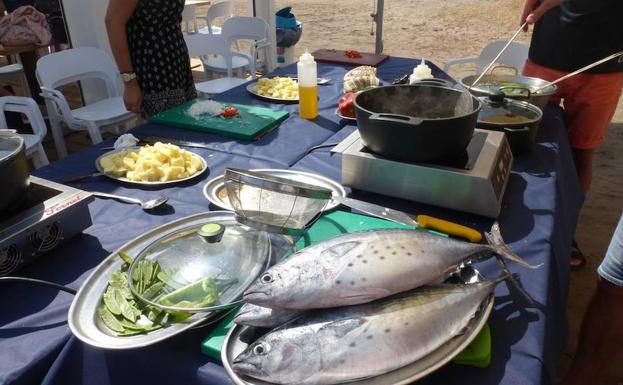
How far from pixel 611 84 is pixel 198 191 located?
2167mm

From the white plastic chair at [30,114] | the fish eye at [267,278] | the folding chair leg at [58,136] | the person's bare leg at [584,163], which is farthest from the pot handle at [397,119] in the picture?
the folding chair leg at [58,136]

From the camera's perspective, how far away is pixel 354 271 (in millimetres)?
769

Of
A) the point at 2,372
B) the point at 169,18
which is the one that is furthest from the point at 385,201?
the point at 169,18

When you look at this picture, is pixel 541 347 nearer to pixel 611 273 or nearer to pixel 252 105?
pixel 611 273

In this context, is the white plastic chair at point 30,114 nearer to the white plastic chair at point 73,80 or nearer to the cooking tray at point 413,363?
the white plastic chair at point 73,80

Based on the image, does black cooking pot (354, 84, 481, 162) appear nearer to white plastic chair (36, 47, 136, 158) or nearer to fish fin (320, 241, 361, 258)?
fish fin (320, 241, 361, 258)

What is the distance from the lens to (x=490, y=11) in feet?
34.4

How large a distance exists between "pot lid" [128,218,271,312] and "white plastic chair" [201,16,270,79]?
11.4ft

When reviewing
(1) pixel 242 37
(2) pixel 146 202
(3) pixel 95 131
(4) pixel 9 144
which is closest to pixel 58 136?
(3) pixel 95 131

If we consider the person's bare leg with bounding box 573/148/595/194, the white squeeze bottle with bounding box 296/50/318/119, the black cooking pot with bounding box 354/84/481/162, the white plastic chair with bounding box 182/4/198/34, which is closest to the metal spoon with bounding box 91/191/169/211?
the black cooking pot with bounding box 354/84/481/162

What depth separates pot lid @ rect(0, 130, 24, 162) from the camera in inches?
39.9

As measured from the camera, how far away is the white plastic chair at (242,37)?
13.9 feet

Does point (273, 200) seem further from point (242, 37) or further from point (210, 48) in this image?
point (242, 37)

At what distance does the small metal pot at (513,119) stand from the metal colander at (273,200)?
84cm
